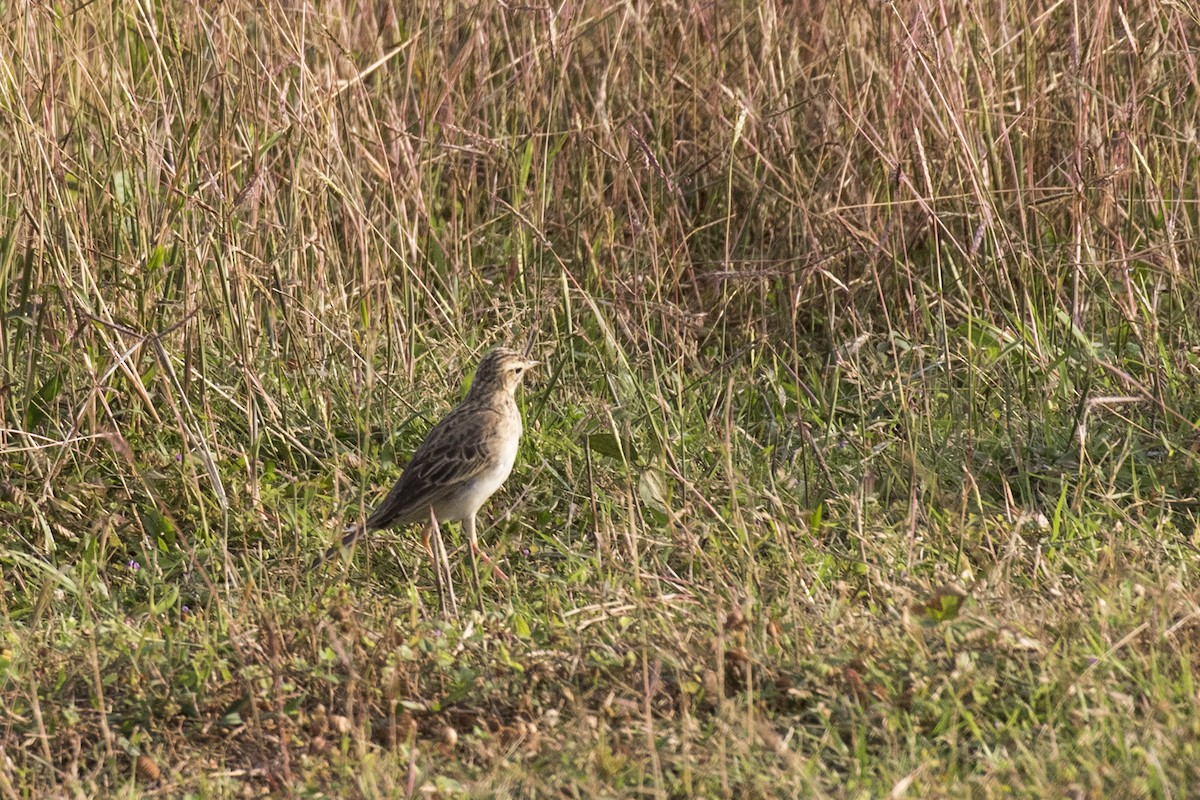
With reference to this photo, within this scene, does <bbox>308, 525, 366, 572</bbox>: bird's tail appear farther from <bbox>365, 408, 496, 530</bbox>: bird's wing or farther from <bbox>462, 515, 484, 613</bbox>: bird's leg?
<bbox>462, 515, 484, 613</bbox>: bird's leg

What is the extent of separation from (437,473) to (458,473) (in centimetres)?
6

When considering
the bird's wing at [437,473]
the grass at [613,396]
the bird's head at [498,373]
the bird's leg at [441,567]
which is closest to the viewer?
the grass at [613,396]

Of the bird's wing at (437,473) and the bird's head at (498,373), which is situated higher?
the bird's head at (498,373)

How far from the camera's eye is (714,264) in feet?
19.9

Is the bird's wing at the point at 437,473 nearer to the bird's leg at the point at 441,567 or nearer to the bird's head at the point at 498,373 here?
the bird's leg at the point at 441,567

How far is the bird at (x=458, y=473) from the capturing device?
14.8ft

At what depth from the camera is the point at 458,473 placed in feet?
14.8

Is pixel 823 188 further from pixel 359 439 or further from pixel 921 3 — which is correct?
pixel 359 439

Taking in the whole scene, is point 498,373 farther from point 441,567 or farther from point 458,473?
point 441,567

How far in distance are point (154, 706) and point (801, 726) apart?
148 cm

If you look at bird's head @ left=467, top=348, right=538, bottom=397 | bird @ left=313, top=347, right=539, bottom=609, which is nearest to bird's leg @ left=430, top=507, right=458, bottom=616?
bird @ left=313, top=347, right=539, bottom=609

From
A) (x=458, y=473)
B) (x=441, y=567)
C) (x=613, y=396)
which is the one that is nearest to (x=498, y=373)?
(x=458, y=473)

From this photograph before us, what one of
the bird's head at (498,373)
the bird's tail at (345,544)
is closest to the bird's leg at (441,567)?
the bird's tail at (345,544)

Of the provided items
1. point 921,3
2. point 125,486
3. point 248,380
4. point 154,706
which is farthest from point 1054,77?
point 154,706
